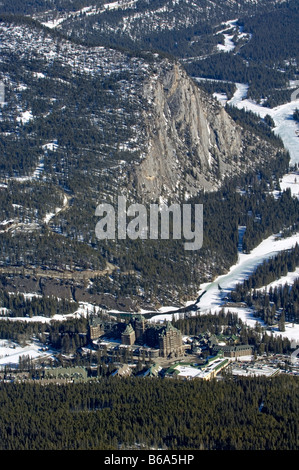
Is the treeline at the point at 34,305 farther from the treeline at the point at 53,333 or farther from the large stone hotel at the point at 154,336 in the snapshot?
the large stone hotel at the point at 154,336

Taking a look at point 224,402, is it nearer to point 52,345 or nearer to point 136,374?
point 136,374

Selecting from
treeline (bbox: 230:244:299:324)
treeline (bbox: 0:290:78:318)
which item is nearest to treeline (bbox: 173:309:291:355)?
treeline (bbox: 230:244:299:324)

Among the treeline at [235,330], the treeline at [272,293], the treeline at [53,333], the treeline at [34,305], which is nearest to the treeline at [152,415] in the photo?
the treeline at [235,330]

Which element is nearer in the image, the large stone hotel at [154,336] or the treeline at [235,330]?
the large stone hotel at [154,336]

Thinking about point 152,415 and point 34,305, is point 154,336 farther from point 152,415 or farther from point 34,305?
point 152,415

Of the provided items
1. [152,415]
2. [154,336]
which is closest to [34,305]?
[154,336]

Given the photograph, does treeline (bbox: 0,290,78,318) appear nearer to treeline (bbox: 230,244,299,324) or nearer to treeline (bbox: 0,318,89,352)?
treeline (bbox: 0,318,89,352)
